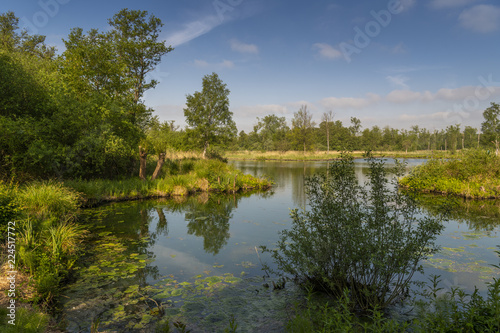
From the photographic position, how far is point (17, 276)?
5461 mm

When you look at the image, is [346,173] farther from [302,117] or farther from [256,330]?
[302,117]

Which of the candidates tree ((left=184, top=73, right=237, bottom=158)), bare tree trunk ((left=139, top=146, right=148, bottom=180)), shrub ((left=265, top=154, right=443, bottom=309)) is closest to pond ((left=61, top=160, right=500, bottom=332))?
shrub ((left=265, top=154, right=443, bottom=309))

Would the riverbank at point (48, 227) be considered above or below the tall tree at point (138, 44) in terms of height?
below

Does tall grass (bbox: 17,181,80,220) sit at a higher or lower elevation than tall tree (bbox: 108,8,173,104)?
lower

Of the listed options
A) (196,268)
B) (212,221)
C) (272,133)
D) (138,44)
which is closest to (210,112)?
(138,44)

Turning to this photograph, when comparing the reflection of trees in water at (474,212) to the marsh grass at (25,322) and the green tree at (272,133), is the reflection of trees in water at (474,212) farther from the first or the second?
the green tree at (272,133)

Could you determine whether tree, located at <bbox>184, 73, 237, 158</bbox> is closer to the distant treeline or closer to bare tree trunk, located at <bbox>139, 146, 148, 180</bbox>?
the distant treeline

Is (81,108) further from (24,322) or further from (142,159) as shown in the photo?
(24,322)

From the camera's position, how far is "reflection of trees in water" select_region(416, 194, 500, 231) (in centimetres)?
1147

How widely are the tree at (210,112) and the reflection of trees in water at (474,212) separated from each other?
83.6ft

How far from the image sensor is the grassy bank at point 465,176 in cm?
1705

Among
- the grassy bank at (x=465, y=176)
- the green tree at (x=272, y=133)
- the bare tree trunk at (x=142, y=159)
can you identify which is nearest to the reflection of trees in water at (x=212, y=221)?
the bare tree trunk at (x=142, y=159)

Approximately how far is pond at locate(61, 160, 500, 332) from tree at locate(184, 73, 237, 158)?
76.1 feet

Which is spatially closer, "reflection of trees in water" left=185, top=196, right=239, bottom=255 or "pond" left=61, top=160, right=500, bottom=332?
"pond" left=61, top=160, right=500, bottom=332
